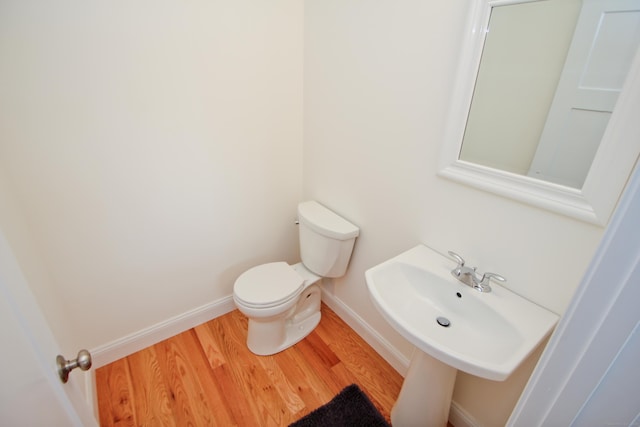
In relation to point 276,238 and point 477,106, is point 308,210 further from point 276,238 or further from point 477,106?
point 477,106

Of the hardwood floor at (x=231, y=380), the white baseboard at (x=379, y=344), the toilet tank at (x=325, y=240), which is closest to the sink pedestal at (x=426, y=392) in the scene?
the white baseboard at (x=379, y=344)

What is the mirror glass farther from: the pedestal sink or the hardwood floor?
the hardwood floor

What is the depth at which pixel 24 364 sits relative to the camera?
1.64 ft

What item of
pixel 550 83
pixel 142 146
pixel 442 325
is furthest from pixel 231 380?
pixel 550 83

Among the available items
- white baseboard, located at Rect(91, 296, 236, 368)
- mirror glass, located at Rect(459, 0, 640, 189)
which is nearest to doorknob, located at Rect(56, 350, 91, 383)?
white baseboard, located at Rect(91, 296, 236, 368)

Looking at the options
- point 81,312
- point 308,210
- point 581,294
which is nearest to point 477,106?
point 581,294

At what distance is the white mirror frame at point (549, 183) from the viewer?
728 millimetres

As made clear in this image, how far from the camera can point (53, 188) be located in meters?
1.22

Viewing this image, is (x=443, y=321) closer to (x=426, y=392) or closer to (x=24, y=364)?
(x=426, y=392)

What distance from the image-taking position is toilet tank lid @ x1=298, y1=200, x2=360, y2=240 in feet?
5.21

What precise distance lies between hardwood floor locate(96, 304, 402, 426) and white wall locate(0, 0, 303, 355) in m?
0.23

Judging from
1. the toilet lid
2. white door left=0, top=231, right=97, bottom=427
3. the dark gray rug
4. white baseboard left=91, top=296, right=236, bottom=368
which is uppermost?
white door left=0, top=231, right=97, bottom=427

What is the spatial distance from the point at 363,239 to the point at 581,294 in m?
1.21

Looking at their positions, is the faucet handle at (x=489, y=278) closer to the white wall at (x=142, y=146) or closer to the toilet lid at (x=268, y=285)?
the toilet lid at (x=268, y=285)
